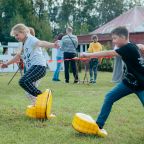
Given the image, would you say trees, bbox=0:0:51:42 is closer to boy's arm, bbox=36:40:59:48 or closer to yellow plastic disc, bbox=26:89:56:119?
boy's arm, bbox=36:40:59:48

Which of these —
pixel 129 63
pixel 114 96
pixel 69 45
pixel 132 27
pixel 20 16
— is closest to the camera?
pixel 129 63

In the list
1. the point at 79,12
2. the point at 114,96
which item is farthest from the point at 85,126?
the point at 79,12

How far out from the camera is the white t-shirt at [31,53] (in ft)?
23.6

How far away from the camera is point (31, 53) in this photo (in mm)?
7246

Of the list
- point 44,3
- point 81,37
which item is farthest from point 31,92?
point 44,3

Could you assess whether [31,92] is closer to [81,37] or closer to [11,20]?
[81,37]

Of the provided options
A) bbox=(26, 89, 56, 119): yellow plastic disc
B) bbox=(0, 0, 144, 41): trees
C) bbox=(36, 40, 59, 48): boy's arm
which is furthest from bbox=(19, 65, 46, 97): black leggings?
bbox=(0, 0, 144, 41): trees

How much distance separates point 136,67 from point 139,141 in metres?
0.97

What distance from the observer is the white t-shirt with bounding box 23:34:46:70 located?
7.20 metres

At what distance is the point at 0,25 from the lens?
46.5 metres

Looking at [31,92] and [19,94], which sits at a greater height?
[31,92]

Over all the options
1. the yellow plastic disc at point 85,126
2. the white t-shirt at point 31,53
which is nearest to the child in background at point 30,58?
the white t-shirt at point 31,53

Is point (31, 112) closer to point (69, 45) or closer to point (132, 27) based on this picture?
point (69, 45)

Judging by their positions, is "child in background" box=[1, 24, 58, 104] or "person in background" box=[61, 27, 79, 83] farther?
"person in background" box=[61, 27, 79, 83]
